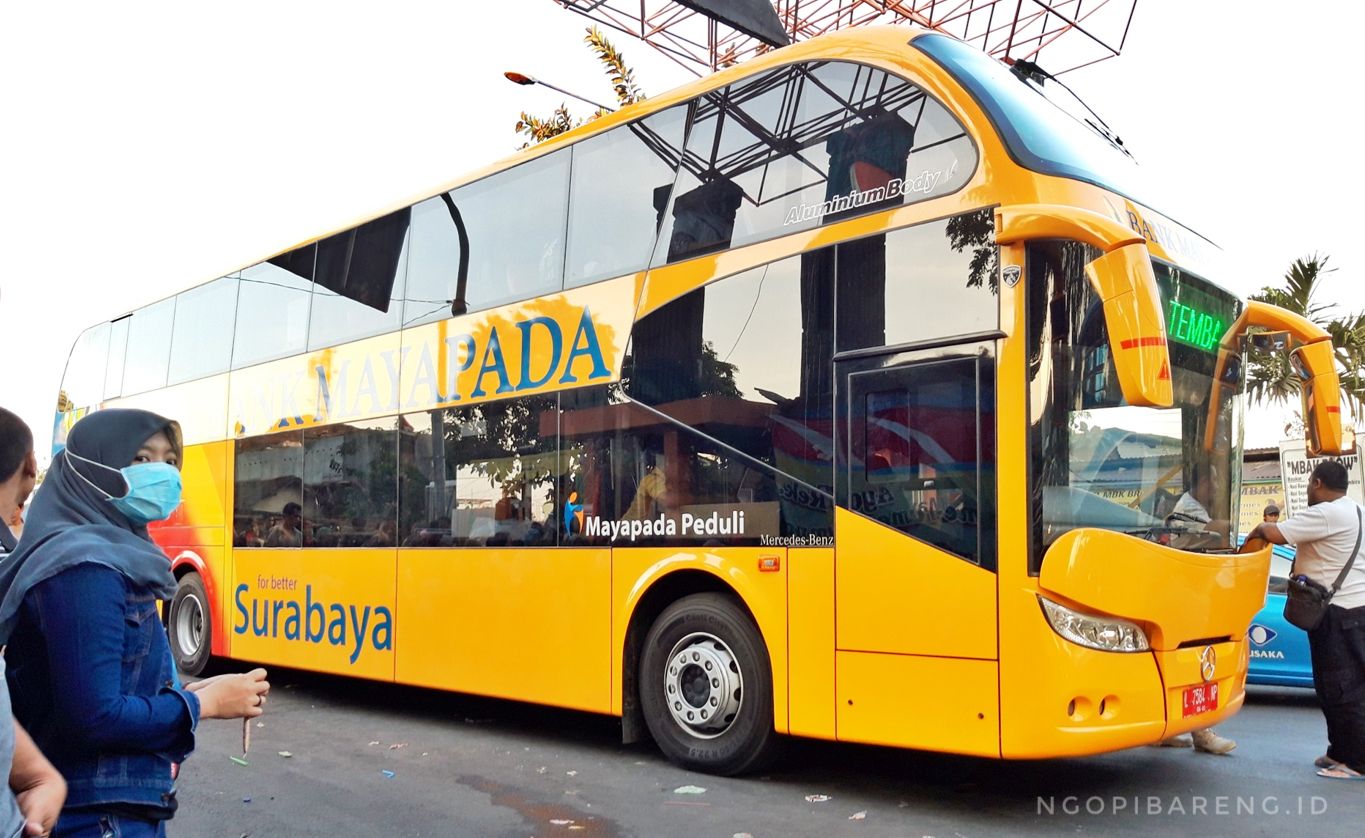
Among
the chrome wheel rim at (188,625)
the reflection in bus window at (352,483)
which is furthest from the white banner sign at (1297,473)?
the chrome wheel rim at (188,625)

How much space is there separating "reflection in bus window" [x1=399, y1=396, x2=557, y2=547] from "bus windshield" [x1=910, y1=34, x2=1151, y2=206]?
3.55 meters

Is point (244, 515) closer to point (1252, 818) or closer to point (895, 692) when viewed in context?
point (895, 692)

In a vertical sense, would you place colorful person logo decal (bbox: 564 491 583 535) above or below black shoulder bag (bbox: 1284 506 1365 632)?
above

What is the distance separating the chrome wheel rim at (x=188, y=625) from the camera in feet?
40.2

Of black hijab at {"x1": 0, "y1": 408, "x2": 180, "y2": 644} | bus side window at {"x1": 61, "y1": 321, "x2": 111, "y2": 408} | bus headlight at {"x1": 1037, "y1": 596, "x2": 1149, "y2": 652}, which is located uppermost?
bus side window at {"x1": 61, "y1": 321, "x2": 111, "y2": 408}

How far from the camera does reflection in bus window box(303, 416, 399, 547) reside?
966 cm

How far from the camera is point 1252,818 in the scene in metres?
5.95

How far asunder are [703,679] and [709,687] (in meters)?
0.06

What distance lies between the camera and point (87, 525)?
2.61 m

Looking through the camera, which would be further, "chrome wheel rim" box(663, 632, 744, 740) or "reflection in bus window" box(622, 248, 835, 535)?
"chrome wheel rim" box(663, 632, 744, 740)

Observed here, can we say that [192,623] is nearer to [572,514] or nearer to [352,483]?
[352,483]

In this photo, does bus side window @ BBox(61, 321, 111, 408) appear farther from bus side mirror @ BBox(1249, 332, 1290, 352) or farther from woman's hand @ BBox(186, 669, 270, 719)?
woman's hand @ BBox(186, 669, 270, 719)

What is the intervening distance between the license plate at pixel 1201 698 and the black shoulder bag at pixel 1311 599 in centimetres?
134
